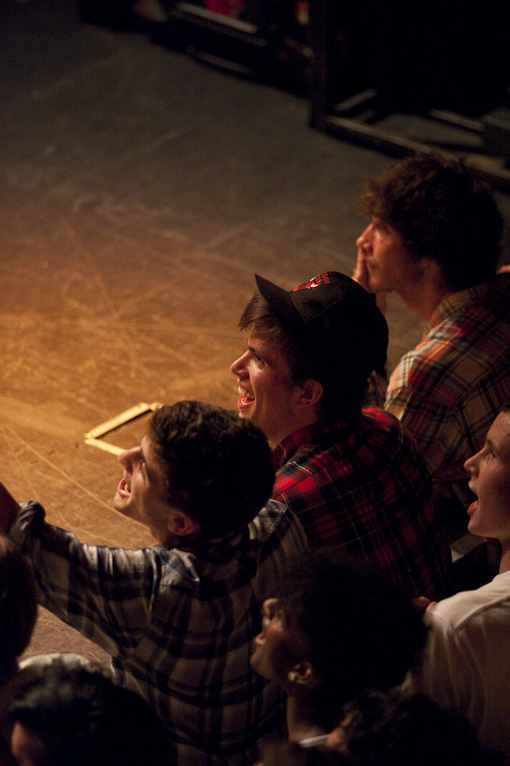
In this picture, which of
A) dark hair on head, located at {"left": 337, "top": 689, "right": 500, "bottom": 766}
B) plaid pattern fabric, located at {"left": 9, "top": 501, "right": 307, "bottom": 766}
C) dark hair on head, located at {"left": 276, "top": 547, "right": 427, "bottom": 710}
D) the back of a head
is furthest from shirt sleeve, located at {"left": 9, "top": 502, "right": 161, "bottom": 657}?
the back of a head

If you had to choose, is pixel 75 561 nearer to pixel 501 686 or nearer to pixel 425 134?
pixel 501 686

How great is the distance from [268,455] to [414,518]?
538mm

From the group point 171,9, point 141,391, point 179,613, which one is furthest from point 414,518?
point 171,9

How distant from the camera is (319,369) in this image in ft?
6.75

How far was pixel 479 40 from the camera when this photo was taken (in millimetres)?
5230

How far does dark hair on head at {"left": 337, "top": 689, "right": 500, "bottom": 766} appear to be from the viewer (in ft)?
3.95

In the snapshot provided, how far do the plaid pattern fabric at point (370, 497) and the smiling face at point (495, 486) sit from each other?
16cm

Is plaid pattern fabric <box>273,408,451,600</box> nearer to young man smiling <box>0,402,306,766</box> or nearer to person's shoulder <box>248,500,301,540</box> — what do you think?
person's shoulder <box>248,500,301,540</box>

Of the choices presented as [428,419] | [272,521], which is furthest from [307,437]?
[428,419]

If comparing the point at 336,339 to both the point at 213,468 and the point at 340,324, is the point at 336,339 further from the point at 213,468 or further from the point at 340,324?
the point at 213,468

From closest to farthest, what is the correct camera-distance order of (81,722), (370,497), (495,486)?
(81,722) → (495,486) → (370,497)

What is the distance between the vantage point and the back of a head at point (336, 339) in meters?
2.04

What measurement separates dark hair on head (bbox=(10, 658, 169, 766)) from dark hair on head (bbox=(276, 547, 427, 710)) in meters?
0.29

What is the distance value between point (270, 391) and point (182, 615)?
2.34ft
